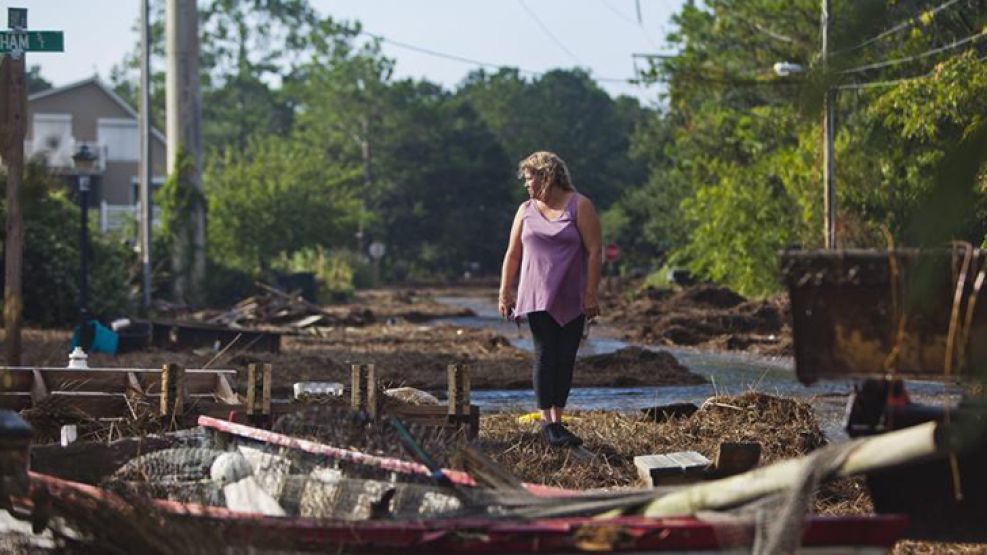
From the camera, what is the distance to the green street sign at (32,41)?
11000 mm

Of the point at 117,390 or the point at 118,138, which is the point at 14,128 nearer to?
the point at 117,390

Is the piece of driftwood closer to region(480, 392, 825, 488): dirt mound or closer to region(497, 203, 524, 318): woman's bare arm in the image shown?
region(480, 392, 825, 488): dirt mound

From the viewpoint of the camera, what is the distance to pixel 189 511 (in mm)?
4938

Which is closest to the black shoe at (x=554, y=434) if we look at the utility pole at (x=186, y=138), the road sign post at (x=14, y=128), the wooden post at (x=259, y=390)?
the wooden post at (x=259, y=390)

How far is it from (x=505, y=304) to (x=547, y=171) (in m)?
0.94

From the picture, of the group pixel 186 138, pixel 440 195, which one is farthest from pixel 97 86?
pixel 186 138

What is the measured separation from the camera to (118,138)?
8738cm

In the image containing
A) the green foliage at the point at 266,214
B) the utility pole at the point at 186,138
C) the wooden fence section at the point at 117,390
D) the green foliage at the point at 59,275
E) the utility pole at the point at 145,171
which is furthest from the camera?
the green foliage at the point at 266,214

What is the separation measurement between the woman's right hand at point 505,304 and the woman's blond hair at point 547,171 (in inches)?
26.8

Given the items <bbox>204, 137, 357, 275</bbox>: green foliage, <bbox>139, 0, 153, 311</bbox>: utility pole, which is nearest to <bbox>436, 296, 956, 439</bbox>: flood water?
<bbox>139, 0, 153, 311</bbox>: utility pole

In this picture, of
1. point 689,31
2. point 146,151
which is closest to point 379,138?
point 689,31

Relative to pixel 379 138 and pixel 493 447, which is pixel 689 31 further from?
pixel 379 138

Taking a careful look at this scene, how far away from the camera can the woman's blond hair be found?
942 cm

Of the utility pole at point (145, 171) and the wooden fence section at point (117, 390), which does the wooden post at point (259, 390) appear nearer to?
the wooden fence section at point (117, 390)
